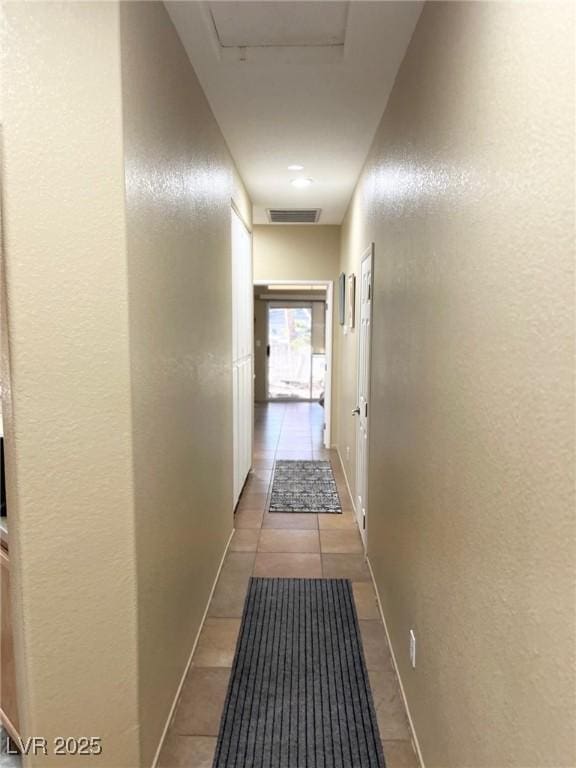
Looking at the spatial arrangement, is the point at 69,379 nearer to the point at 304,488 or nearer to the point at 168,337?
the point at 168,337

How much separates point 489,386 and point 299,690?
65.6 inches

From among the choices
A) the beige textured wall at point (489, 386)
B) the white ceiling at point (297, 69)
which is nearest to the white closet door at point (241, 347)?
the white ceiling at point (297, 69)

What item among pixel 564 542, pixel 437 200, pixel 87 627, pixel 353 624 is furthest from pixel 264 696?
pixel 437 200

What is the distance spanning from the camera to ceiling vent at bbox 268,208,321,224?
5.23 meters

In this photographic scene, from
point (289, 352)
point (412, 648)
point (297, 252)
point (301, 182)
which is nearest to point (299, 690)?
point (412, 648)

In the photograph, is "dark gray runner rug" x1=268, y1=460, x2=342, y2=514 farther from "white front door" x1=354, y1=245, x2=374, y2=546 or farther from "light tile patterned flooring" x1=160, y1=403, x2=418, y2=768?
"white front door" x1=354, y1=245, x2=374, y2=546

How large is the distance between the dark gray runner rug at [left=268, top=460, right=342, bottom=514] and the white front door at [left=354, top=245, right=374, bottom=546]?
22.7 inches

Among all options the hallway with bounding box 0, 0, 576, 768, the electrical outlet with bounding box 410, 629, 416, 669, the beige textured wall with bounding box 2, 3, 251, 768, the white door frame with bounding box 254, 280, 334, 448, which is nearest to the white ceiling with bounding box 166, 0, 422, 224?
the hallway with bounding box 0, 0, 576, 768

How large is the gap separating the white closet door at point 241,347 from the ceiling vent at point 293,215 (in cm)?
74

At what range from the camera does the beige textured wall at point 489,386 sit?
2.77 ft

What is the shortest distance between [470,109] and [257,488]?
3.98 m

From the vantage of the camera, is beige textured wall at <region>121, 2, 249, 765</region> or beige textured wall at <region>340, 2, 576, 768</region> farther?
beige textured wall at <region>121, 2, 249, 765</region>

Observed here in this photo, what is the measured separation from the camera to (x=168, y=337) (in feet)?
6.09

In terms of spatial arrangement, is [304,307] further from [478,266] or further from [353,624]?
[478,266]
